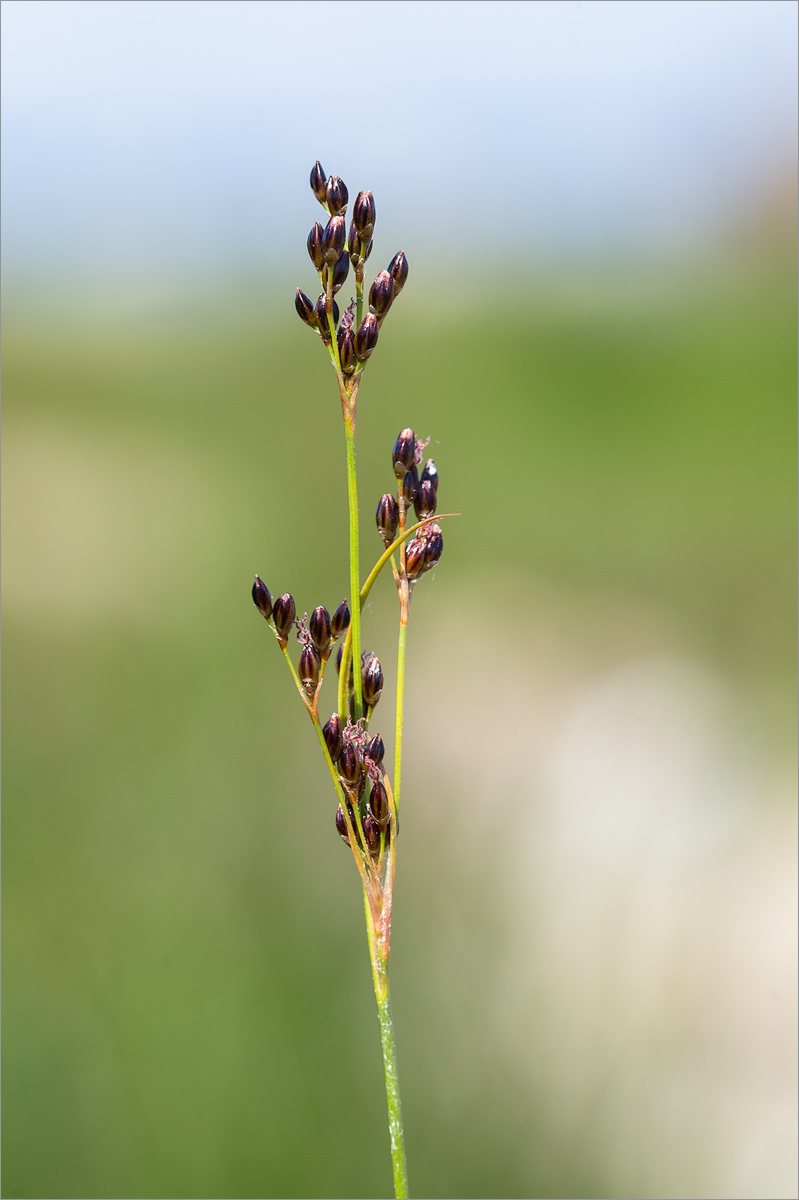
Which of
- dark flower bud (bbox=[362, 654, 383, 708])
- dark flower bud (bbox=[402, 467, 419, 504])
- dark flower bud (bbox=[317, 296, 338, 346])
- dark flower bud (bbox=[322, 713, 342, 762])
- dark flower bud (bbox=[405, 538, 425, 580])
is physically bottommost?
dark flower bud (bbox=[322, 713, 342, 762])

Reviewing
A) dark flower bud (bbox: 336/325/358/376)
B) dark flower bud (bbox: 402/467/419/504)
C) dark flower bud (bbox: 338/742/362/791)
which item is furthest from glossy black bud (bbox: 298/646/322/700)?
dark flower bud (bbox: 336/325/358/376)

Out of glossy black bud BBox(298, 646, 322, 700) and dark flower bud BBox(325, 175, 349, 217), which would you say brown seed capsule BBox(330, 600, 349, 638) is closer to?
glossy black bud BBox(298, 646, 322, 700)

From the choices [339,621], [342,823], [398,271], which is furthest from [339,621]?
[398,271]

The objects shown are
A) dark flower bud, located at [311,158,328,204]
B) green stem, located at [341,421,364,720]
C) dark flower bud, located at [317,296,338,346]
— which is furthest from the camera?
dark flower bud, located at [311,158,328,204]

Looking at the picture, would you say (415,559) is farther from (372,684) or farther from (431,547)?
(372,684)

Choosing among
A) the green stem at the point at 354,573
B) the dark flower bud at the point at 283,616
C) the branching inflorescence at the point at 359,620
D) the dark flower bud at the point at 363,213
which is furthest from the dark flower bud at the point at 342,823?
the dark flower bud at the point at 363,213

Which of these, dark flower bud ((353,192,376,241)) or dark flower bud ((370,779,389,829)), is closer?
dark flower bud ((370,779,389,829))

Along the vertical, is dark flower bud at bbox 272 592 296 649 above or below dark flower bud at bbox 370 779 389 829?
above
